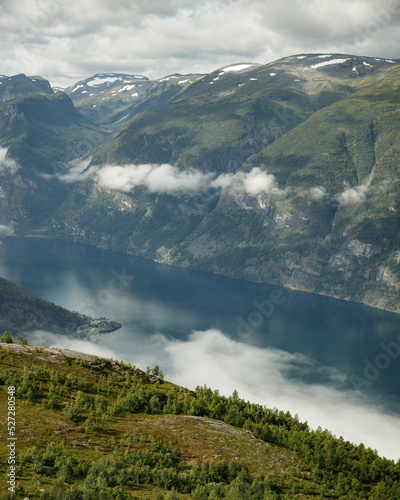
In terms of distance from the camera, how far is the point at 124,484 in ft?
147

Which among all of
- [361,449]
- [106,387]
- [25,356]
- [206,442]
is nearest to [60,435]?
[206,442]

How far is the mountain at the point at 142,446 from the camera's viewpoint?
43.4 meters

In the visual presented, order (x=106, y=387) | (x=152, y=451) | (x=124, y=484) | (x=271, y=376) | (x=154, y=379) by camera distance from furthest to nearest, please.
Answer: (x=271, y=376) → (x=154, y=379) → (x=106, y=387) → (x=152, y=451) → (x=124, y=484)

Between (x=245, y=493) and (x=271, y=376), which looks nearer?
(x=245, y=493)

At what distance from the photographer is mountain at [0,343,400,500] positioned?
4344cm

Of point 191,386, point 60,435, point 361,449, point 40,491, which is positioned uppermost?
point 191,386

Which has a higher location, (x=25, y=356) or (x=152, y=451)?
(x=25, y=356)

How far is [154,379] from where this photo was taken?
89250mm

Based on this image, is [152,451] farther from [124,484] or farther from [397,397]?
[397,397]

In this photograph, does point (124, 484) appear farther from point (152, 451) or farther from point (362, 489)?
point (362, 489)

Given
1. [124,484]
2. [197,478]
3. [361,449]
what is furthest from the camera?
[361,449]

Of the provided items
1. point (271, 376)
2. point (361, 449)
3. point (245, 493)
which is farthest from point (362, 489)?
point (271, 376)

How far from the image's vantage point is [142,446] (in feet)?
181

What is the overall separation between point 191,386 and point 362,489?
121 m
